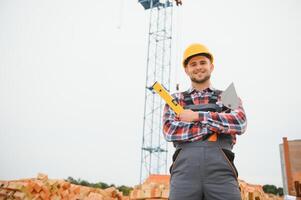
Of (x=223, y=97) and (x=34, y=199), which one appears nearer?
(x=223, y=97)

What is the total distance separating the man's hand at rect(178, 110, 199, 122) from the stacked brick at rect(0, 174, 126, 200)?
472cm

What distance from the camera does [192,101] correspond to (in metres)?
1.81

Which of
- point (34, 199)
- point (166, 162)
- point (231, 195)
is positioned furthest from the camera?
point (166, 162)

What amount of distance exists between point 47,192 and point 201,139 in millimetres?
5922

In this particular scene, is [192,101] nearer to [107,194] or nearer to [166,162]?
[107,194]

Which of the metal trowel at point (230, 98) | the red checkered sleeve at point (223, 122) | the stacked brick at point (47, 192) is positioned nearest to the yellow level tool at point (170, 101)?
the red checkered sleeve at point (223, 122)

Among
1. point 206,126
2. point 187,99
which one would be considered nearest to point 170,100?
point 187,99

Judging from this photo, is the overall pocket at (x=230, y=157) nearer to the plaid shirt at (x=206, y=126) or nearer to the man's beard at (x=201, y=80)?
the plaid shirt at (x=206, y=126)

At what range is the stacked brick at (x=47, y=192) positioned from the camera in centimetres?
629

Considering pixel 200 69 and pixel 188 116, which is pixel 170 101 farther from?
pixel 200 69

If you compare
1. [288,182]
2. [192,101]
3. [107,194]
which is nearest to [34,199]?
[107,194]

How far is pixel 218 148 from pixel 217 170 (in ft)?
0.39

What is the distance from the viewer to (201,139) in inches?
63.9

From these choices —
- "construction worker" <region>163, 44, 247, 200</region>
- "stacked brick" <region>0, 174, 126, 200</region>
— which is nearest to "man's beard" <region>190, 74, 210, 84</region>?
"construction worker" <region>163, 44, 247, 200</region>
